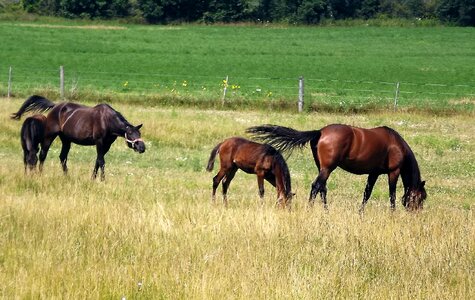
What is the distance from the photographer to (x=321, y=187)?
11.6m

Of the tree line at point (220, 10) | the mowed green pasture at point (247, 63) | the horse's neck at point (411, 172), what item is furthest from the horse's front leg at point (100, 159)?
the tree line at point (220, 10)

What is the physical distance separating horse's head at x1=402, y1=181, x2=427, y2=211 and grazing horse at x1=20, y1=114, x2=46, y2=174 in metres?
6.51

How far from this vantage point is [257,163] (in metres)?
12.1

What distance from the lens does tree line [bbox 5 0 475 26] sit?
69938 millimetres

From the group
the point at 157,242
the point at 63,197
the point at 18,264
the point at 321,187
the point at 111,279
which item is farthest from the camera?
the point at 321,187

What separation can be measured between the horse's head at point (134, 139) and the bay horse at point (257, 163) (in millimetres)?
1868

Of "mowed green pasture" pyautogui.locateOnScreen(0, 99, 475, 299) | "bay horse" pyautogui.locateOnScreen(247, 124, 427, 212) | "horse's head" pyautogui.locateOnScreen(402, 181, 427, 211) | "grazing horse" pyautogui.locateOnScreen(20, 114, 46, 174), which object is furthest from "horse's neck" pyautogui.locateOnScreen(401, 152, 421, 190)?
"grazing horse" pyautogui.locateOnScreen(20, 114, 46, 174)

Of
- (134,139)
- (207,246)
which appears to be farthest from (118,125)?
(207,246)

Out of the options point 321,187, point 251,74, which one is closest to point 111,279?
point 321,187

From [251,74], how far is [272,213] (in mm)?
32802

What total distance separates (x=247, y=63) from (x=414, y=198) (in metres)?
35.8

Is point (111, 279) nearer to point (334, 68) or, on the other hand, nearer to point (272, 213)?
point (272, 213)

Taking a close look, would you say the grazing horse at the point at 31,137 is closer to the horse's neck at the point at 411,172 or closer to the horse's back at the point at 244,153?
the horse's back at the point at 244,153

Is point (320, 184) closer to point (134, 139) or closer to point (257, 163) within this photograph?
point (257, 163)
